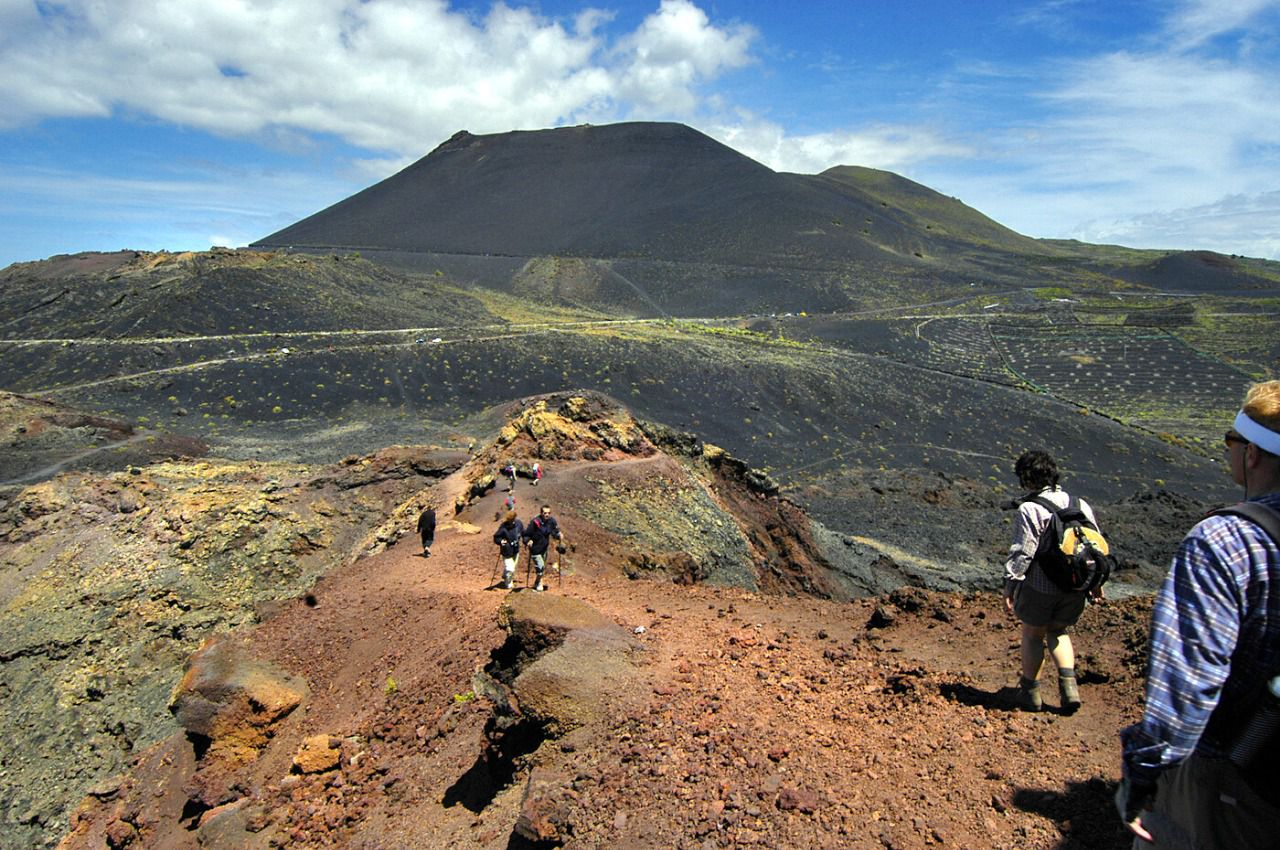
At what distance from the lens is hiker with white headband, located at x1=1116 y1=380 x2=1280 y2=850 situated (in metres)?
2.02

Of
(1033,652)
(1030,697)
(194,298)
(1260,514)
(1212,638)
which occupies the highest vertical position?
(194,298)

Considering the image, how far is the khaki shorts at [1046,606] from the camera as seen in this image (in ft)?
14.5

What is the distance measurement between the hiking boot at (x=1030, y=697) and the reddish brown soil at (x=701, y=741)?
0.08m

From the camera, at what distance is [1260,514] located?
2.05 m

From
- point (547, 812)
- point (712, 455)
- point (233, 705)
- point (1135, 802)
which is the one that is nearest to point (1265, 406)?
point (1135, 802)

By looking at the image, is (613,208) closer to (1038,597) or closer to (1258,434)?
(1038,597)

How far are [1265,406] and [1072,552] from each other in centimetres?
230

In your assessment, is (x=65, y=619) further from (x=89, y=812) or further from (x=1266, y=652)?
(x=1266, y=652)

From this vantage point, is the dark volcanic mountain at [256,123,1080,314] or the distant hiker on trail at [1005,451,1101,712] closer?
the distant hiker on trail at [1005,451,1101,712]

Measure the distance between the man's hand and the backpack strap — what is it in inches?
31.1

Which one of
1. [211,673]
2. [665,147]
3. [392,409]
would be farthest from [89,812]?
[665,147]

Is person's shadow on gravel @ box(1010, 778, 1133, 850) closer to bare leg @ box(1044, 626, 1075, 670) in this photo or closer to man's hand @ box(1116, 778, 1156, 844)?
bare leg @ box(1044, 626, 1075, 670)

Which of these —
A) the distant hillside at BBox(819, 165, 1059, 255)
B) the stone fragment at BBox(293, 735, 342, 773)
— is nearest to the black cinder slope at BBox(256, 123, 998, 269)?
the distant hillside at BBox(819, 165, 1059, 255)

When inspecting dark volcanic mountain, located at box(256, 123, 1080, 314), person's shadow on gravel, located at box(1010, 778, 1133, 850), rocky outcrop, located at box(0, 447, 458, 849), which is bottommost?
rocky outcrop, located at box(0, 447, 458, 849)
